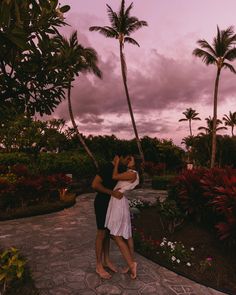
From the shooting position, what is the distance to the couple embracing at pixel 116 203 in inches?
176

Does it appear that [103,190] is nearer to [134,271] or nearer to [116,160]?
[116,160]

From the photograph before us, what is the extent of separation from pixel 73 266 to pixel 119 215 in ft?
5.27

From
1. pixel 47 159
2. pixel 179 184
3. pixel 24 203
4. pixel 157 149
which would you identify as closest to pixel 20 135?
pixel 47 159

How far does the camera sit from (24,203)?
1067cm

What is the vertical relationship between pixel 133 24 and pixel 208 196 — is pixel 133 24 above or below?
above

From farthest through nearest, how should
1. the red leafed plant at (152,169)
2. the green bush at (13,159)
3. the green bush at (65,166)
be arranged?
1. the red leafed plant at (152,169)
2. the green bush at (13,159)
3. the green bush at (65,166)

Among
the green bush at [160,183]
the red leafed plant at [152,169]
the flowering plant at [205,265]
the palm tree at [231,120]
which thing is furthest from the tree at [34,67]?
the palm tree at [231,120]

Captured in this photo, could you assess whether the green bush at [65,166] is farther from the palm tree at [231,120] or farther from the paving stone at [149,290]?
the palm tree at [231,120]

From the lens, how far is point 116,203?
4.51 metres

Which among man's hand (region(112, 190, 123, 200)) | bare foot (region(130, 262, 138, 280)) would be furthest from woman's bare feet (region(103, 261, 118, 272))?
man's hand (region(112, 190, 123, 200))

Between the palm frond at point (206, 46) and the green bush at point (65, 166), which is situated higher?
the palm frond at point (206, 46)

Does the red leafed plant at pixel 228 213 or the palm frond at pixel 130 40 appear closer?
the red leafed plant at pixel 228 213

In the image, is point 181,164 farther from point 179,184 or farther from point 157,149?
point 179,184

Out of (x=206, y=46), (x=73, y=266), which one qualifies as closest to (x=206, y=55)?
(x=206, y=46)
